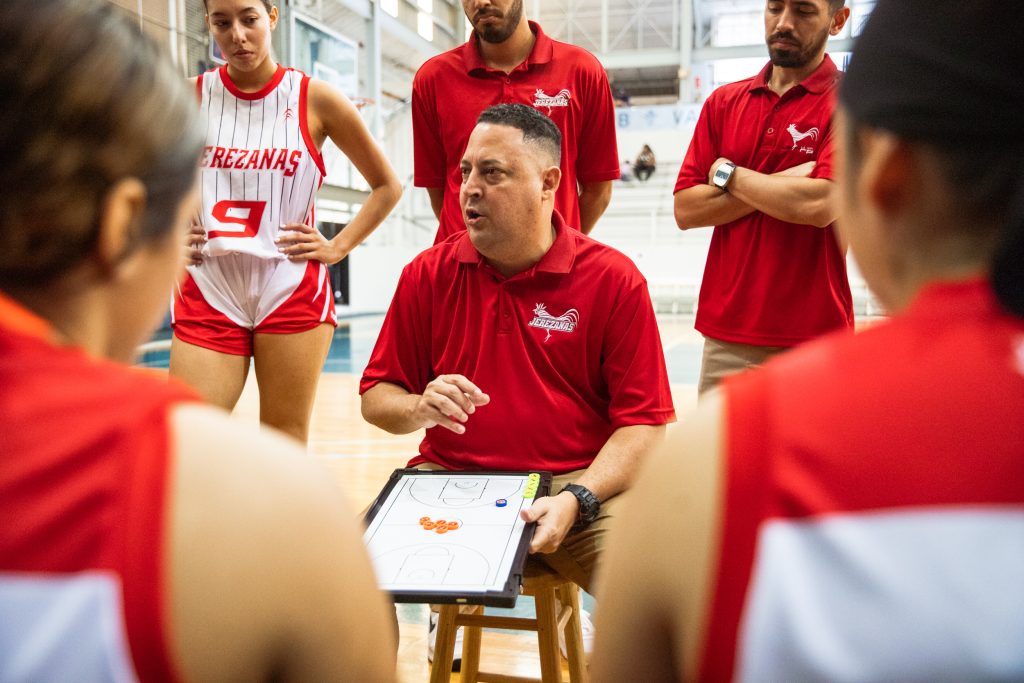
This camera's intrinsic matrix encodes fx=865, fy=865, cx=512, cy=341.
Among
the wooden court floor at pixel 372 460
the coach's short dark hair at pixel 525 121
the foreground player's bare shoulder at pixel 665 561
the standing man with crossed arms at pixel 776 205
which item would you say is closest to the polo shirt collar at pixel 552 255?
the coach's short dark hair at pixel 525 121

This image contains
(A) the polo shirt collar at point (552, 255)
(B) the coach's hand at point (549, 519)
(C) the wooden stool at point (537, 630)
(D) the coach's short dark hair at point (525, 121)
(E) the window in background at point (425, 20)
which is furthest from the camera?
(E) the window in background at point (425, 20)

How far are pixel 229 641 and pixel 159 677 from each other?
2.1 inches

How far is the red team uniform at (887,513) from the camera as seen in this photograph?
2.03ft

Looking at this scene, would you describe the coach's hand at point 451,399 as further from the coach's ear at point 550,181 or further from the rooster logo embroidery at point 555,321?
the coach's ear at point 550,181

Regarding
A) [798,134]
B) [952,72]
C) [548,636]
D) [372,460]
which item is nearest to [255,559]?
[952,72]

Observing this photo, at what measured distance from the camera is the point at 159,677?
25.1 inches

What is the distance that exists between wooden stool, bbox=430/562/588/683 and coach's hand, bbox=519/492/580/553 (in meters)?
0.19

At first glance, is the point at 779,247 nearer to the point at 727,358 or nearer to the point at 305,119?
the point at 727,358

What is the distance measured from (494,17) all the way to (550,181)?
821 mm

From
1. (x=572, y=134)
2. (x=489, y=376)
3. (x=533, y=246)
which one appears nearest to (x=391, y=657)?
(x=489, y=376)

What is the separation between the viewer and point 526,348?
2.32m

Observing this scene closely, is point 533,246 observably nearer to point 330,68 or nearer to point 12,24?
point 12,24

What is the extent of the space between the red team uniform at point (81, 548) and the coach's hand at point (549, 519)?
1.26 m

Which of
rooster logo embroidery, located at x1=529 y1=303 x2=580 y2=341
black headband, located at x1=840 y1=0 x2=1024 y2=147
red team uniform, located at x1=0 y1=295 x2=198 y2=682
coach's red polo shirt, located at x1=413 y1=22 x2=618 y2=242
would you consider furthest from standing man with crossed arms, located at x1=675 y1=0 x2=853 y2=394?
red team uniform, located at x1=0 y1=295 x2=198 y2=682
